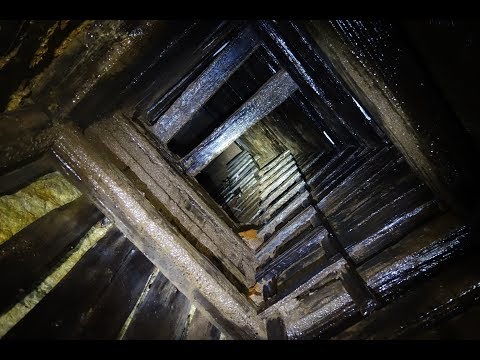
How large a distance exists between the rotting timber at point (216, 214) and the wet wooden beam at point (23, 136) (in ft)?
0.04

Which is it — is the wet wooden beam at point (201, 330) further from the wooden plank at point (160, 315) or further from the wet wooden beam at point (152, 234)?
the wet wooden beam at point (152, 234)

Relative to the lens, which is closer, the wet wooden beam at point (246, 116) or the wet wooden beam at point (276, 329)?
the wet wooden beam at point (276, 329)

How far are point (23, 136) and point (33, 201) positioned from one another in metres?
0.45

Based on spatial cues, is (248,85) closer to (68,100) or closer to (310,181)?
(310,181)

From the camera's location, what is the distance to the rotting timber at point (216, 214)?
1.74 metres

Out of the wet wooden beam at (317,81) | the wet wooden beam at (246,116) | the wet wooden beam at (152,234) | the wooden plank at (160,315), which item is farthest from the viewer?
the wet wooden beam at (246,116)

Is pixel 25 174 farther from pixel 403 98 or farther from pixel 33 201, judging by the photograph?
pixel 403 98

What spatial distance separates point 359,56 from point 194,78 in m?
2.13

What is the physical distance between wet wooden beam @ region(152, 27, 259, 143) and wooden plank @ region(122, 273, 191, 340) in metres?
1.77

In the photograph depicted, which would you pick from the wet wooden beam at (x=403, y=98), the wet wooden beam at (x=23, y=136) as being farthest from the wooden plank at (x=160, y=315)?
the wet wooden beam at (x=403, y=98)

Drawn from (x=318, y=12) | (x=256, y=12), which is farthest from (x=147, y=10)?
(x=318, y=12)

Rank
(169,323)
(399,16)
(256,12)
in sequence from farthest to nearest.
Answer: (169,323) < (256,12) < (399,16)

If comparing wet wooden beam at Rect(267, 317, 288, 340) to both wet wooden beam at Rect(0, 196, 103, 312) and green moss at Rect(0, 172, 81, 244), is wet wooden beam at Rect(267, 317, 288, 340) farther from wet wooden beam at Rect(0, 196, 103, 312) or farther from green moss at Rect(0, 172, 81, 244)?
green moss at Rect(0, 172, 81, 244)

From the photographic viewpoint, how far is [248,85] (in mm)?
4023
